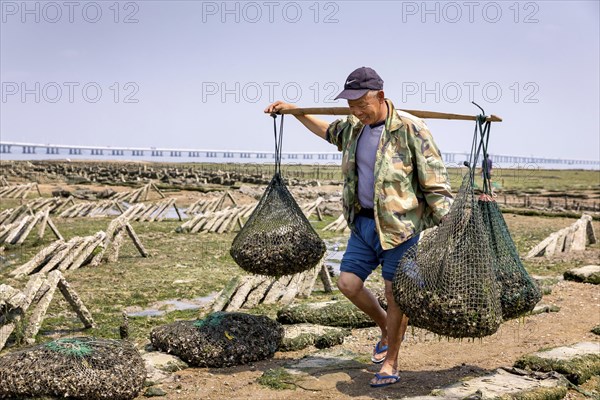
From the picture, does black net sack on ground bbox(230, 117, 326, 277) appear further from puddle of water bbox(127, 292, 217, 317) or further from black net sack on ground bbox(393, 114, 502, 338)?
puddle of water bbox(127, 292, 217, 317)

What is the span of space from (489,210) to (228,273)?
7655 mm

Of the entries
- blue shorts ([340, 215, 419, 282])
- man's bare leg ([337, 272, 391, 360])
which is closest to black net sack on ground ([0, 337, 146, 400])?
man's bare leg ([337, 272, 391, 360])

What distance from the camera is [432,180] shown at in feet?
16.4

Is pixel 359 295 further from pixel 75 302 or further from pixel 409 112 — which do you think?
pixel 75 302

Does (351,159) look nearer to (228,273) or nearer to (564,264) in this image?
(228,273)

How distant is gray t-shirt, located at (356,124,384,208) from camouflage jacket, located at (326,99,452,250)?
61mm

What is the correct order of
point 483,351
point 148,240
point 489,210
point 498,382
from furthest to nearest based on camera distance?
point 148,240 < point 483,351 < point 489,210 < point 498,382

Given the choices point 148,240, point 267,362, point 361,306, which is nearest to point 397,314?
point 361,306

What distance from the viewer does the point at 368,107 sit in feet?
16.2

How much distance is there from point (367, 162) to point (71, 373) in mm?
2650

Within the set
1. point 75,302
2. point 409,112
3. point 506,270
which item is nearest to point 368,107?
point 409,112

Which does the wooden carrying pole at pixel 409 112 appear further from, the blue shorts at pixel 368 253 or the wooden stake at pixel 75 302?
the wooden stake at pixel 75 302

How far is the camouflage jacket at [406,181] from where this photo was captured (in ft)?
16.2

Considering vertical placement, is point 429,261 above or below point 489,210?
below
